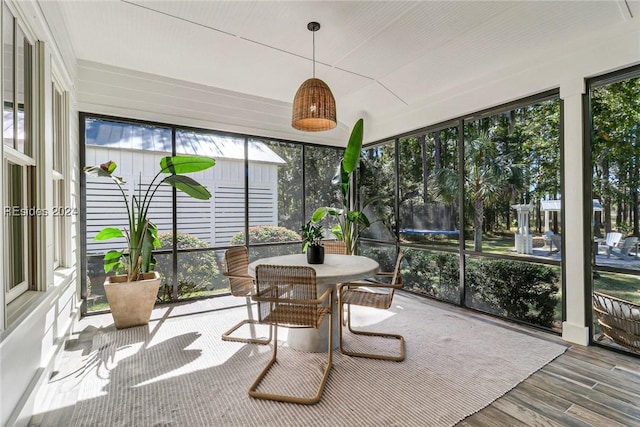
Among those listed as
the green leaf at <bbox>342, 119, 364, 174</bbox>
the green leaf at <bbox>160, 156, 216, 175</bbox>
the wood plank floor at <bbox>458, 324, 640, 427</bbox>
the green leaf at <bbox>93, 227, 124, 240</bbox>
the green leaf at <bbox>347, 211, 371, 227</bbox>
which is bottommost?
the wood plank floor at <bbox>458, 324, 640, 427</bbox>

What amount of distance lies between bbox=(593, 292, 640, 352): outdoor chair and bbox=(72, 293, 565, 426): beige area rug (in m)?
0.45

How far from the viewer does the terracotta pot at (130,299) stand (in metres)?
3.24

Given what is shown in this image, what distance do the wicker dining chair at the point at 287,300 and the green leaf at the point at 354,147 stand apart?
255 cm

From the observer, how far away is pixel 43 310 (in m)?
1.98

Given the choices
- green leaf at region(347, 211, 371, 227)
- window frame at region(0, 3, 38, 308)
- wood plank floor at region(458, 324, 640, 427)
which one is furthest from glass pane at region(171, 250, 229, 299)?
wood plank floor at region(458, 324, 640, 427)

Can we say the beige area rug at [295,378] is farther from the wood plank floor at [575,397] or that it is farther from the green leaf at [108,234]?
the green leaf at [108,234]

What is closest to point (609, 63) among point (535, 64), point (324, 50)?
point (535, 64)

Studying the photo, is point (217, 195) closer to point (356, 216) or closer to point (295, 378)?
point (356, 216)

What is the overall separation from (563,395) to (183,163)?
156 inches

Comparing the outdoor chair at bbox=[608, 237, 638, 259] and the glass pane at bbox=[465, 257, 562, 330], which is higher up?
the outdoor chair at bbox=[608, 237, 638, 259]

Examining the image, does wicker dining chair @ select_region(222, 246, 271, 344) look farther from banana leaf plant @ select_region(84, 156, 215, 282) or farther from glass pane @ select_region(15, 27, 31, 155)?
glass pane @ select_region(15, 27, 31, 155)

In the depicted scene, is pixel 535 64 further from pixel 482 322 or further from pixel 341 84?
pixel 482 322

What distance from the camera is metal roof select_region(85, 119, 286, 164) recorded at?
3844mm

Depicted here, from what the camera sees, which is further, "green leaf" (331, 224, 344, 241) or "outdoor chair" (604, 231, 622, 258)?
"green leaf" (331, 224, 344, 241)
